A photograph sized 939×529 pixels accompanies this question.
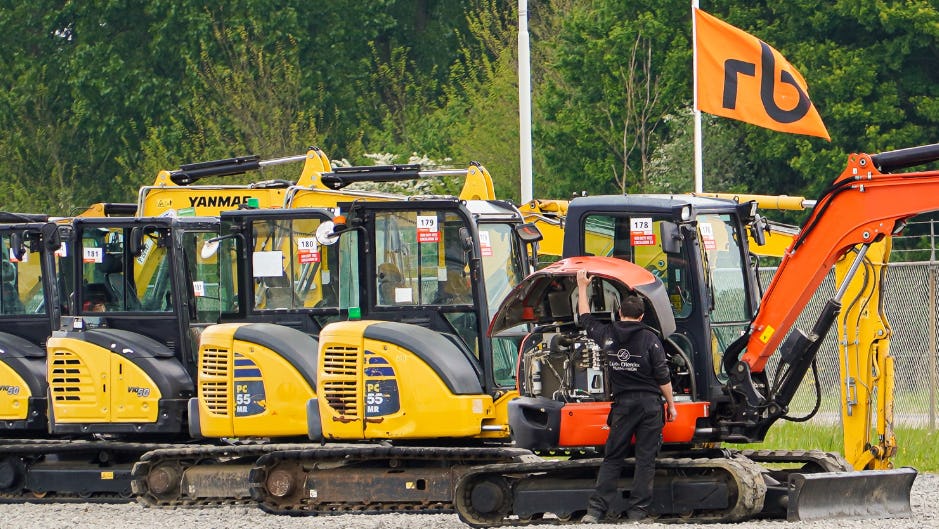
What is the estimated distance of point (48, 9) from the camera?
55.0m

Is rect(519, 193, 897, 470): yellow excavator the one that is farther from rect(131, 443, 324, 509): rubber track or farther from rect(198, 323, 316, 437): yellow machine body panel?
rect(131, 443, 324, 509): rubber track

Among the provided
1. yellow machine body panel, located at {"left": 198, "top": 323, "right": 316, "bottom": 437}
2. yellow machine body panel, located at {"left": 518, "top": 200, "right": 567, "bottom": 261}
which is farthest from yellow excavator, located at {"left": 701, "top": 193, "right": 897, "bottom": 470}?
yellow machine body panel, located at {"left": 198, "top": 323, "right": 316, "bottom": 437}

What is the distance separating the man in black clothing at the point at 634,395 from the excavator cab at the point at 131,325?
533cm

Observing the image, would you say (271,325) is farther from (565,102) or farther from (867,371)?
(565,102)

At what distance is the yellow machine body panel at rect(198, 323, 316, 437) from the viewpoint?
16.5 meters

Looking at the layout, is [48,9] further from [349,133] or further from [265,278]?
[265,278]

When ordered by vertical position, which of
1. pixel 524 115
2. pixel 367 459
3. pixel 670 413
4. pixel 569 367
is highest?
pixel 524 115

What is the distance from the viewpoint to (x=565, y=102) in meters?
38.7

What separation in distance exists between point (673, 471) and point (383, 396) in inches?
107

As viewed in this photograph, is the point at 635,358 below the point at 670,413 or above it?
above

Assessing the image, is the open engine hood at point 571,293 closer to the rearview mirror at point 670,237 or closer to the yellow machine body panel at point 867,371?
the rearview mirror at point 670,237

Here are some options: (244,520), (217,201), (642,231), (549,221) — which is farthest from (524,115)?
(642,231)

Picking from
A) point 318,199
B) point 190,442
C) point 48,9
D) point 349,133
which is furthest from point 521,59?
point 48,9

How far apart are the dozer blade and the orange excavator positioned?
1 centimetres
